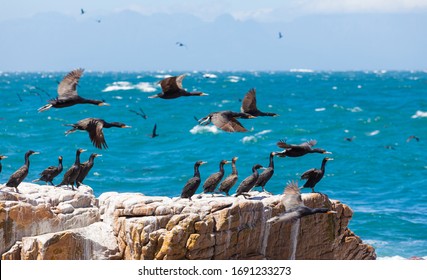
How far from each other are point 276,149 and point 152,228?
29201mm

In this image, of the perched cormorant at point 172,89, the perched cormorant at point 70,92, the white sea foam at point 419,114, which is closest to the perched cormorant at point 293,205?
the perched cormorant at point 172,89

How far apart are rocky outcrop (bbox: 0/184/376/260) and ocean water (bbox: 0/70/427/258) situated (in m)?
8.26

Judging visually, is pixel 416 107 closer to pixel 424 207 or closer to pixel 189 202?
pixel 424 207

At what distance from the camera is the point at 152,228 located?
55.8ft

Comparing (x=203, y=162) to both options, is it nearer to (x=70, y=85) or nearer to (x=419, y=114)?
(x=70, y=85)

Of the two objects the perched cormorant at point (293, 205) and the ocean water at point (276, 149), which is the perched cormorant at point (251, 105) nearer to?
the perched cormorant at point (293, 205)

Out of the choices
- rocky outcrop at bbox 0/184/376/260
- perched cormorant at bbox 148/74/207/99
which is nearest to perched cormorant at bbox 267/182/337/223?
rocky outcrop at bbox 0/184/376/260

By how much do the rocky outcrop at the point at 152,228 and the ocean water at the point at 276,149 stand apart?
27.1ft

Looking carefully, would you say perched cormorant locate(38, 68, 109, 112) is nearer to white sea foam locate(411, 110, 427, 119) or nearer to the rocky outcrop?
the rocky outcrop

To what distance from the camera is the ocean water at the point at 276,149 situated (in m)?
32.0

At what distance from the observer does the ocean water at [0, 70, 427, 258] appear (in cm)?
3203

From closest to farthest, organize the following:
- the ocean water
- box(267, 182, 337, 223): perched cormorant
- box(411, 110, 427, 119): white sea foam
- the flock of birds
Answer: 1. box(267, 182, 337, 223): perched cormorant
2. the flock of birds
3. the ocean water
4. box(411, 110, 427, 119): white sea foam

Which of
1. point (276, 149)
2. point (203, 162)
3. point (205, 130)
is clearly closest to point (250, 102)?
point (203, 162)

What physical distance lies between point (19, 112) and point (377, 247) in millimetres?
39445
